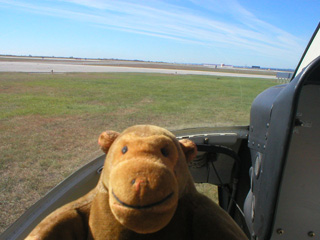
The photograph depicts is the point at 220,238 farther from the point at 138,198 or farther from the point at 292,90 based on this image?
the point at 292,90

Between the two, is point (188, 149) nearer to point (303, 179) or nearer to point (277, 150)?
point (277, 150)

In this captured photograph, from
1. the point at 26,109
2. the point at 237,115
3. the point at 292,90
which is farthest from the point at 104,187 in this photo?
the point at 237,115

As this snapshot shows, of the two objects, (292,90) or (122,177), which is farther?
(292,90)

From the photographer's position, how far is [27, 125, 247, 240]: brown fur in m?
0.87

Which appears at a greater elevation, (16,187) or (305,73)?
(305,73)

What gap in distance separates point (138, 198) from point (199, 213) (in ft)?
1.26

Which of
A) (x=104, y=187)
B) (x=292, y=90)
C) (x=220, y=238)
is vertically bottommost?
(x=220, y=238)

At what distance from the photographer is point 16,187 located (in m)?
1.58

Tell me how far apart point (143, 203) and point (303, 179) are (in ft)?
3.24

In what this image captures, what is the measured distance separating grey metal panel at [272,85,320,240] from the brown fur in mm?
497

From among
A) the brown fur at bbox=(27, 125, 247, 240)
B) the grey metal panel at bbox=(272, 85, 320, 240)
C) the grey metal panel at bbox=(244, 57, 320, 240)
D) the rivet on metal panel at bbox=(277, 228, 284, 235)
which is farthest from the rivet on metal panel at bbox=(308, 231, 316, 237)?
the brown fur at bbox=(27, 125, 247, 240)

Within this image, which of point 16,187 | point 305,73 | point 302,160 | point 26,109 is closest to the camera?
point 305,73

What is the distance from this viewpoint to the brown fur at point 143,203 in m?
0.87

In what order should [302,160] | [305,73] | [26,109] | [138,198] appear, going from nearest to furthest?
[138,198] → [305,73] → [302,160] → [26,109]
